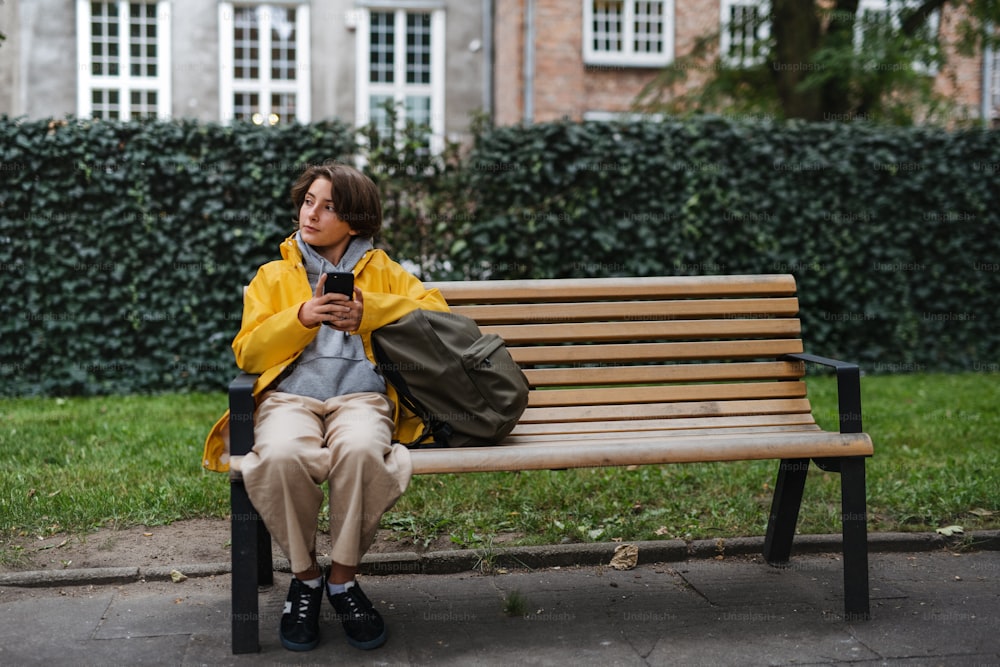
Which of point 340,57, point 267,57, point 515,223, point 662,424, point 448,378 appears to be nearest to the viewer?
point 448,378

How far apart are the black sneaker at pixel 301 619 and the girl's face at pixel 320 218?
121 centimetres

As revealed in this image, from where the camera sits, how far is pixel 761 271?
9383mm

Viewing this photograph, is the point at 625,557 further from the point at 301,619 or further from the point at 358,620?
the point at 301,619

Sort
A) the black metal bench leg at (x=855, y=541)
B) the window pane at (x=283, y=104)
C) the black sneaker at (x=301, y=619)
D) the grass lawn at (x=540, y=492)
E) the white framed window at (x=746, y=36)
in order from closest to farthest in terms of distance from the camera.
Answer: the black sneaker at (x=301, y=619), the black metal bench leg at (x=855, y=541), the grass lawn at (x=540, y=492), the white framed window at (x=746, y=36), the window pane at (x=283, y=104)

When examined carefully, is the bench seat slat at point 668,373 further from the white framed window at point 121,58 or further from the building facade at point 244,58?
the white framed window at point 121,58

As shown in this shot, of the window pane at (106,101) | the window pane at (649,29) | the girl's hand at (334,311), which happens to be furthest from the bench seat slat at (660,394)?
the window pane at (106,101)

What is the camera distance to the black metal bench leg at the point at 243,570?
3.26 metres

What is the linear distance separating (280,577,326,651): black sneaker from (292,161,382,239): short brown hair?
1292 millimetres

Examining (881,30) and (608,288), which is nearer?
(608,288)

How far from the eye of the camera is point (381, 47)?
2008 centimetres

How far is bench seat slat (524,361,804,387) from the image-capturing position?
162 inches

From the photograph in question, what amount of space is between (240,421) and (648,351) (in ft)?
5.59

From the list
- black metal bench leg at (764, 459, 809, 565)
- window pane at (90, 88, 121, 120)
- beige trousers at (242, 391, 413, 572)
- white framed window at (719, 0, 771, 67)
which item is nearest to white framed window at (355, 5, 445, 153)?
window pane at (90, 88, 121, 120)

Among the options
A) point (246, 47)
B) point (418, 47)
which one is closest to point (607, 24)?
point (418, 47)
